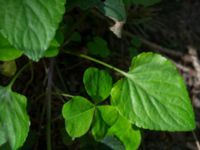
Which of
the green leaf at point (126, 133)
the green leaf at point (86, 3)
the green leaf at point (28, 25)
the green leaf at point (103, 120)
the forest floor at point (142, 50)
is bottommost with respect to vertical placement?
the forest floor at point (142, 50)

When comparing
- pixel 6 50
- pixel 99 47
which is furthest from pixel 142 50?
pixel 6 50

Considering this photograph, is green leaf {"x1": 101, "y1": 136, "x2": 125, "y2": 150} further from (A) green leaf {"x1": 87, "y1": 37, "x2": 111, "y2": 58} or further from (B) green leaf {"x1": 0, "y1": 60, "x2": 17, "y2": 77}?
(A) green leaf {"x1": 87, "y1": 37, "x2": 111, "y2": 58}

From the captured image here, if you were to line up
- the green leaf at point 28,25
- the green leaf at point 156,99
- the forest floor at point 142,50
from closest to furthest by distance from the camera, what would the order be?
the green leaf at point 28,25
the green leaf at point 156,99
the forest floor at point 142,50

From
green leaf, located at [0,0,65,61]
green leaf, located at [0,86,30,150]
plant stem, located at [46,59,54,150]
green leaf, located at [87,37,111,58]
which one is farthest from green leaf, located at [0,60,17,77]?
green leaf, located at [87,37,111,58]

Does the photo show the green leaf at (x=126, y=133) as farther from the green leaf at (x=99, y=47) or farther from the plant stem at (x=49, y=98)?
the green leaf at (x=99, y=47)

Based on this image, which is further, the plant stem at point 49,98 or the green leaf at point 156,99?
the plant stem at point 49,98

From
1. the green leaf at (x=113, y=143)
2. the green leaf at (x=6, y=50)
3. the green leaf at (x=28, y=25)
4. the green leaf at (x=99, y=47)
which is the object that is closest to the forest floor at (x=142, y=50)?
the green leaf at (x=99, y=47)

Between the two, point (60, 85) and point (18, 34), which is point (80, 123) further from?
point (60, 85)

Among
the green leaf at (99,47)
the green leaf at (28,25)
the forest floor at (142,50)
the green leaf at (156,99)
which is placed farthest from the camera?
the green leaf at (99,47)
